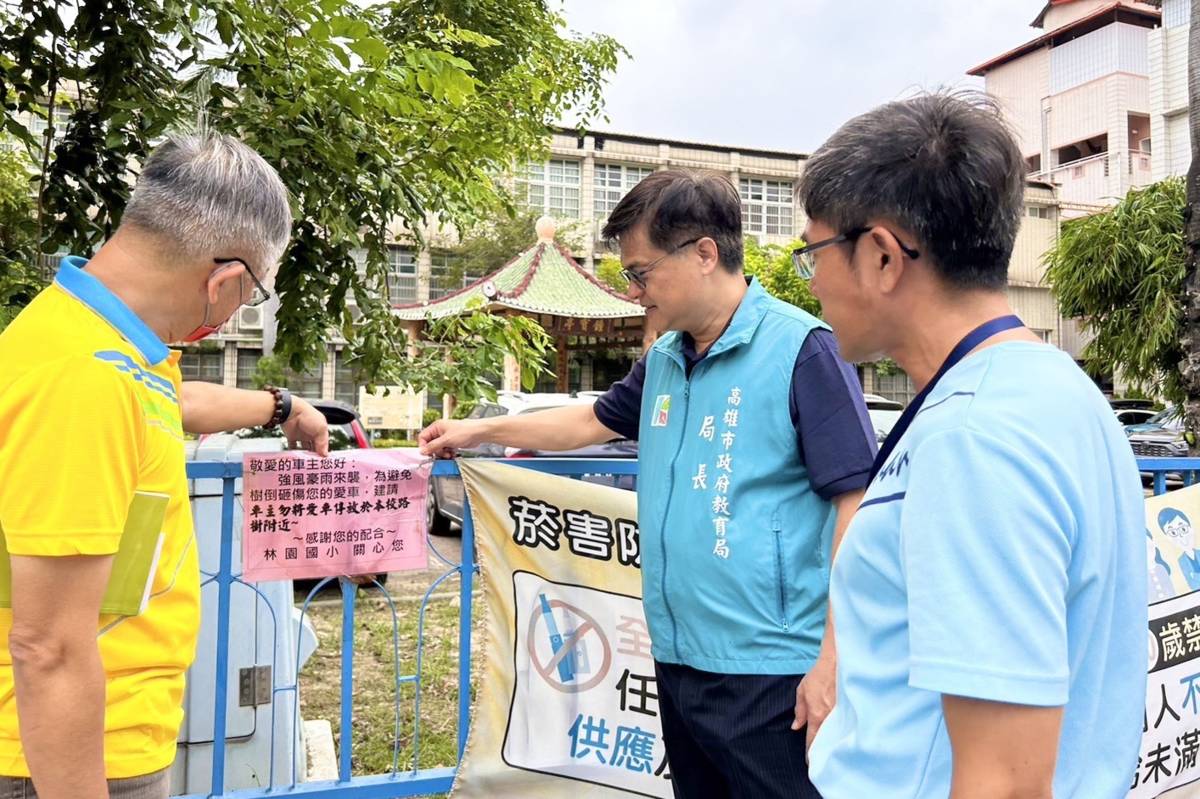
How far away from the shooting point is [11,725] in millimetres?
1292

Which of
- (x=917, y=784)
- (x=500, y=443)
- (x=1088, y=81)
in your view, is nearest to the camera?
(x=917, y=784)

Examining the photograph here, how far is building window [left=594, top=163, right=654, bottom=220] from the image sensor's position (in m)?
32.5

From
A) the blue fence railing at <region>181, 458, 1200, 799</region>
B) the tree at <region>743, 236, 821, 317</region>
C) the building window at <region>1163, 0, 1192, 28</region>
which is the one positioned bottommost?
the blue fence railing at <region>181, 458, 1200, 799</region>

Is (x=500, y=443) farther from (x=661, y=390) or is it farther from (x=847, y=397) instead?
(x=847, y=397)

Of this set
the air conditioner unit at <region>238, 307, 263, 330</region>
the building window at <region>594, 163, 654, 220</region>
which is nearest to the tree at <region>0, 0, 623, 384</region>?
the air conditioner unit at <region>238, 307, 263, 330</region>

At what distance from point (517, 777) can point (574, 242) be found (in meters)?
29.2

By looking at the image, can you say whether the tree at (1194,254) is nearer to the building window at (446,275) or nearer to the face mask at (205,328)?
the face mask at (205,328)

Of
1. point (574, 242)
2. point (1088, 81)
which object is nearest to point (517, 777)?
point (574, 242)

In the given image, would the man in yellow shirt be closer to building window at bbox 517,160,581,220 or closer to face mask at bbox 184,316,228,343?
face mask at bbox 184,316,228,343

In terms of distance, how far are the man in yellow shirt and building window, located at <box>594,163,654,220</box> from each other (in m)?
31.5

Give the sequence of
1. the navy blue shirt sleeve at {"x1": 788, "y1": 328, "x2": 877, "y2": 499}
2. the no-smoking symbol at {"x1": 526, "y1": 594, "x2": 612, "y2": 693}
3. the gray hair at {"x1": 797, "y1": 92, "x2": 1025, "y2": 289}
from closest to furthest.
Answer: the gray hair at {"x1": 797, "y1": 92, "x2": 1025, "y2": 289}, the navy blue shirt sleeve at {"x1": 788, "y1": 328, "x2": 877, "y2": 499}, the no-smoking symbol at {"x1": 526, "y1": 594, "x2": 612, "y2": 693}

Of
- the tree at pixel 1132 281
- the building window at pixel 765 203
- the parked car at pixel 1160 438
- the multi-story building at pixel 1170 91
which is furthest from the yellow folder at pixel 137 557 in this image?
the building window at pixel 765 203

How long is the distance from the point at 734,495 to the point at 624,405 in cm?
65

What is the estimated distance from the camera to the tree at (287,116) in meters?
2.89
